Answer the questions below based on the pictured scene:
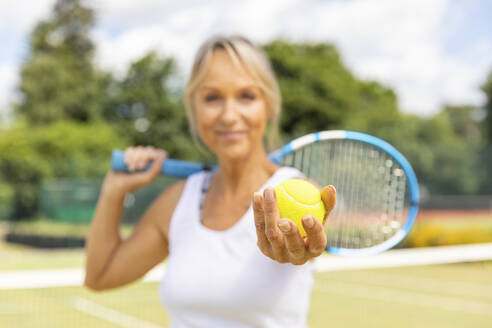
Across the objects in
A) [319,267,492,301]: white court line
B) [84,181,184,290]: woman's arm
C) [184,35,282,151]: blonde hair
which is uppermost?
[184,35,282,151]: blonde hair

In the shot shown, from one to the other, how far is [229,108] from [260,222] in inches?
22.9

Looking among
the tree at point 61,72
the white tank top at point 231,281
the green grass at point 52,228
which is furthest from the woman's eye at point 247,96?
the tree at point 61,72

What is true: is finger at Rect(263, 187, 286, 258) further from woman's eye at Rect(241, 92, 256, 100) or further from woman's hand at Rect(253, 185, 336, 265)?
woman's eye at Rect(241, 92, 256, 100)

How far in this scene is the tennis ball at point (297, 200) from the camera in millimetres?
1603

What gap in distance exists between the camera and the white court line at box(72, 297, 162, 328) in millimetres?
8428

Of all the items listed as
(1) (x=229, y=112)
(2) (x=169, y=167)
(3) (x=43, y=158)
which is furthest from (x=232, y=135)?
(3) (x=43, y=158)

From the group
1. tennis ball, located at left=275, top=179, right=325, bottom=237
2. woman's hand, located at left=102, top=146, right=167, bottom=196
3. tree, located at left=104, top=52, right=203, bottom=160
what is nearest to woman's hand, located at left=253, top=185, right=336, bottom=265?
tennis ball, located at left=275, top=179, right=325, bottom=237

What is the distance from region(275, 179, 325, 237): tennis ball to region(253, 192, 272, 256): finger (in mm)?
171

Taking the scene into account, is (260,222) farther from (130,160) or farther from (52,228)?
(52,228)

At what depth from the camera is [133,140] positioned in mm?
32812

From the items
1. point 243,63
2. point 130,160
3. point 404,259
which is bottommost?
point 404,259

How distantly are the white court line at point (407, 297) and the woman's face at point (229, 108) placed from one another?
8.08 metres

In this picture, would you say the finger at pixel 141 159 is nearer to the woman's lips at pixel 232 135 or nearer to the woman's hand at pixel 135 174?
the woman's hand at pixel 135 174

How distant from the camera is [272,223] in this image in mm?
1332
